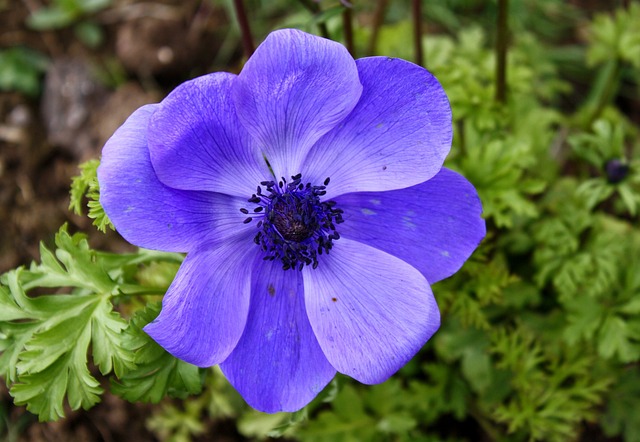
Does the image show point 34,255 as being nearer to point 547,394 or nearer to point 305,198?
point 305,198

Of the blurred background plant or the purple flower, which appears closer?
the purple flower

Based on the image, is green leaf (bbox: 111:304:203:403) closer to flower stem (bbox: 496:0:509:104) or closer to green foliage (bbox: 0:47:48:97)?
flower stem (bbox: 496:0:509:104)

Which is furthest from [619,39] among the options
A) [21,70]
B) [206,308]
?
[21,70]

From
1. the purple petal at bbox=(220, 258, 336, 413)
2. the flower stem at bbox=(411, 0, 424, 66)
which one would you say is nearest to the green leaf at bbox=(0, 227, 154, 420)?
the purple petal at bbox=(220, 258, 336, 413)

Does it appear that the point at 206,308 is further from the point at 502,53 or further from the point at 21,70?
the point at 21,70

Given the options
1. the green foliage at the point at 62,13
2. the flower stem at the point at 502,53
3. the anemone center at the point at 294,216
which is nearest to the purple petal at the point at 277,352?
the anemone center at the point at 294,216

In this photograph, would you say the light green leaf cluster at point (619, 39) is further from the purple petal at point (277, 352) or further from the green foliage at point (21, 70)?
the green foliage at point (21, 70)
